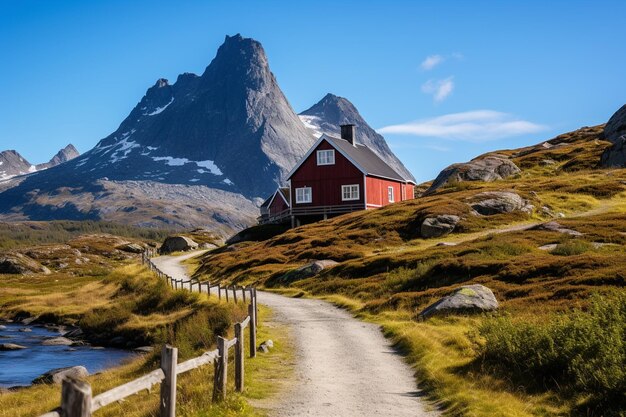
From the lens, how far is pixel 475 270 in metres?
30.0

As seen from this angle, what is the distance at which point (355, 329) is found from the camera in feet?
75.6

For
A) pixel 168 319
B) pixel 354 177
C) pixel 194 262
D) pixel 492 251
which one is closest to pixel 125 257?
pixel 194 262

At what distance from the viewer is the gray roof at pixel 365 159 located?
7531cm

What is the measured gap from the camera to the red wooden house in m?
74.3

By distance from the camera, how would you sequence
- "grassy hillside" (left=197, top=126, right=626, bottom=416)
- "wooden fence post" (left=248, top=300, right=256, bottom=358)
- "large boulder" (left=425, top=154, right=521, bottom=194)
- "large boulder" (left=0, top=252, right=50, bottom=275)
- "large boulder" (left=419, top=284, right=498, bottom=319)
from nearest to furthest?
"grassy hillside" (left=197, top=126, right=626, bottom=416) < "wooden fence post" (left=248, top=300, right=256, bottom=358) < "large boulder" (left=419, top=284, right=498, bottom=319) < "large boulder" (left=425, top=154, right=521, bottom=194) < "large boulder" (left=0, top=252, right=50, bottom=275)

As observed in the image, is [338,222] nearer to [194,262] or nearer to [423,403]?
[194,262]

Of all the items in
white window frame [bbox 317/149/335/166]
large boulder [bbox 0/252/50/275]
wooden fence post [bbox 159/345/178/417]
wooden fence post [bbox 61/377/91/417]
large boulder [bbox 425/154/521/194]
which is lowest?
large boulder [bbox 0/252/50/275]

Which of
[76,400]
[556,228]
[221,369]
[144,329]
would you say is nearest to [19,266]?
[144,329]

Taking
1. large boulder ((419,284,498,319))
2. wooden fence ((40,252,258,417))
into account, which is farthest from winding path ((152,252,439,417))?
large boulder ((419,284,498,319))

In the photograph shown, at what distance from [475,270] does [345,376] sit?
53.4ft

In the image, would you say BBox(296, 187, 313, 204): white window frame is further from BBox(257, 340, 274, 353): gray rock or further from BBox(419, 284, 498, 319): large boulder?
BBox(257, 340, 274, 353): gray rock

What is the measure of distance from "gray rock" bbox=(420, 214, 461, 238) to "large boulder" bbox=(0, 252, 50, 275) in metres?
76.3

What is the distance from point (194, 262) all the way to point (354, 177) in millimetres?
21958

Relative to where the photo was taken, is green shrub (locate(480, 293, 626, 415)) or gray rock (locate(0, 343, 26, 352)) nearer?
green shrub (locate(480, 293, 626, 415))
